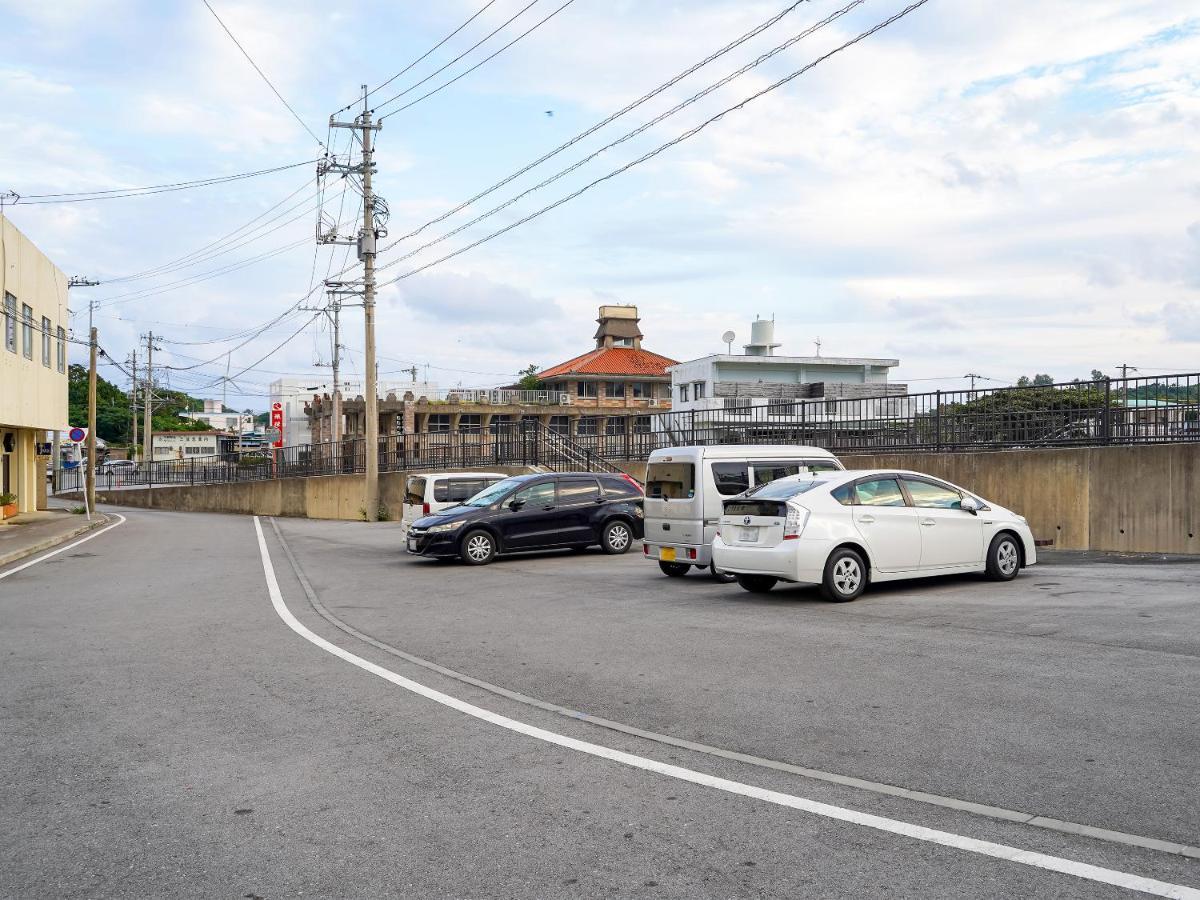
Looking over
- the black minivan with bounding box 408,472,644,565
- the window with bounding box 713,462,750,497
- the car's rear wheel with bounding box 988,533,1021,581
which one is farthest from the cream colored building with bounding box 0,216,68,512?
the car's rear wheel with bounding box 988,533,1021,581

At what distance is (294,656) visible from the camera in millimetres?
9664

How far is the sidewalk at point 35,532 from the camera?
23547 millimetres

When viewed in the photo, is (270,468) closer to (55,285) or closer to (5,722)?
(55,285)

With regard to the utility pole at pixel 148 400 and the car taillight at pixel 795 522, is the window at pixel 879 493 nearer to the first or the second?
the car taillight at pixel 795 522

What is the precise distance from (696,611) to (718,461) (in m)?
3.70

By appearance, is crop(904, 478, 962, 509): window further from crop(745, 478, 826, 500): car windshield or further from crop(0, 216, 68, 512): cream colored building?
crop(0, 216, 68, 512): cream colored building

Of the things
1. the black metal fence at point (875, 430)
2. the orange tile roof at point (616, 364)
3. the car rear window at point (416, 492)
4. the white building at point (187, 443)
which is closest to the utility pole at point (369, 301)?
the black metal fence at point (875, 430)

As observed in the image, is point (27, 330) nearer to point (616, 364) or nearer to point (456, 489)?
point (456, 489)

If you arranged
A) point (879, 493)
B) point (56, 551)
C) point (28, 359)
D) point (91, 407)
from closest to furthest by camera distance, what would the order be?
point (879, 493) < point (56, 551) < point (28, 359) < point (91, 407)

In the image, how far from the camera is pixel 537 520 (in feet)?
64.2

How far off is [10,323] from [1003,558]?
32.0 meters

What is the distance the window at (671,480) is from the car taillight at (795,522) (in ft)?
10.1

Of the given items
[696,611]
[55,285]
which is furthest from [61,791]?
[55,285]

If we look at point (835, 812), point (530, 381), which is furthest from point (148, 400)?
point (835, 812)
